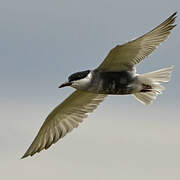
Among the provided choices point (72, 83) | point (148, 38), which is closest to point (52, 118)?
point (72, 83)

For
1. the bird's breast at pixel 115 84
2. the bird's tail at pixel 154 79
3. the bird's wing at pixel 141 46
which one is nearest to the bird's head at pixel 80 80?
the bird's breast at pixel 115 84

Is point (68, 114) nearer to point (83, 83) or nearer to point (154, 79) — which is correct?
point (83, 83)

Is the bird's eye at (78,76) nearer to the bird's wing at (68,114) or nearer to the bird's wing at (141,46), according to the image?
the bird's wing at (141,46)

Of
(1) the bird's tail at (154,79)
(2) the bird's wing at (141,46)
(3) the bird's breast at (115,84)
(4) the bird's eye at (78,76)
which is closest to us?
(2) the bird's wing at (141,46)

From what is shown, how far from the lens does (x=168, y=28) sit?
15656 mm

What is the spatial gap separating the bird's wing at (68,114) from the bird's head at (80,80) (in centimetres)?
215

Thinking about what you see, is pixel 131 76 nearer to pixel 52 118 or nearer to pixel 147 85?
pixel 147 85

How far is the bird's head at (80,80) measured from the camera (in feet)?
51.6

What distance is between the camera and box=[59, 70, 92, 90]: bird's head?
51.6 ft

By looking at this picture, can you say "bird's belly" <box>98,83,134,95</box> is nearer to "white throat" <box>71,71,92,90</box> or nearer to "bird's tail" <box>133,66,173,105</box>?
"bird's tail" <box>133,66,173,105</box>

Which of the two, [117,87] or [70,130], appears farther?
[70,130]

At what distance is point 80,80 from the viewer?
15734 mm

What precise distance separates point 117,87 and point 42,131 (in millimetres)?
3097

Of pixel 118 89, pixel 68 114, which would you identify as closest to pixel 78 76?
pixel 118 89
